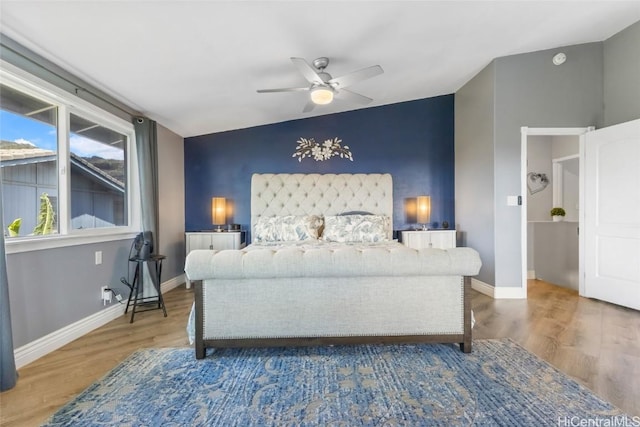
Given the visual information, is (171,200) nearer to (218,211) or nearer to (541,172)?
(218,211)

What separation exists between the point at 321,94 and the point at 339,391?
2.55m

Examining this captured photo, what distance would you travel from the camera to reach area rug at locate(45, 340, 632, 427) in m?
1.55

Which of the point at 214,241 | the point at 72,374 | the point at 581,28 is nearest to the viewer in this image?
the point at 72,374

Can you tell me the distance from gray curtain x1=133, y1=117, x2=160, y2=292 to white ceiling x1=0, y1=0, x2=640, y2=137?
26 centimetres

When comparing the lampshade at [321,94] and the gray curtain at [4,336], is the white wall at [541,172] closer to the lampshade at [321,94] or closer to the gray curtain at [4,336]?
the lampshade at [321,94]

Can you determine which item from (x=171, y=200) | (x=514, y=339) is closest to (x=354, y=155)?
(x=171, y=200)

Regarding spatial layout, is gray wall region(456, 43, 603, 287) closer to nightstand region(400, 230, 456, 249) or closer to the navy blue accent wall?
nightstand region(400, 230, 456, 249)

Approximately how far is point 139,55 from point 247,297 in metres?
2.21

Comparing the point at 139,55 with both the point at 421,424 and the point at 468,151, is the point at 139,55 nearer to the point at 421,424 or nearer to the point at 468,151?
the point at 421,424

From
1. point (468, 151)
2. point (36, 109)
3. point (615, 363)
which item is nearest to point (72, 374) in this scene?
point (36, 109)

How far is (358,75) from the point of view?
2.74 m

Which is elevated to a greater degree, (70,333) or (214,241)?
(214,241)

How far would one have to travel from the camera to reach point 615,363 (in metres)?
2.11

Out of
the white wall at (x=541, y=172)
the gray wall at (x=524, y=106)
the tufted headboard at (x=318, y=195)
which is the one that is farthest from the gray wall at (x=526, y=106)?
the tufted headboard at (x=318, y=195)
